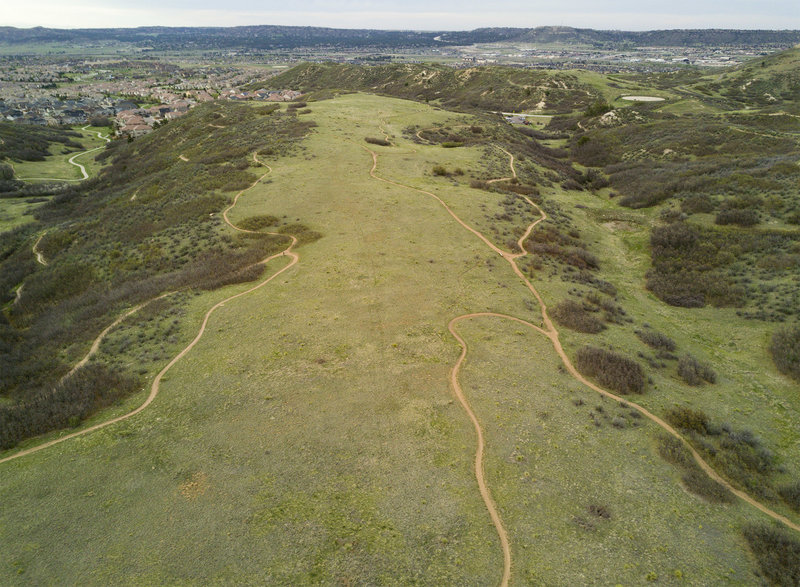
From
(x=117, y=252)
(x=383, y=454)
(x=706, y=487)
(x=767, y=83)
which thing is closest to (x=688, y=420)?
(x=706, y=487)

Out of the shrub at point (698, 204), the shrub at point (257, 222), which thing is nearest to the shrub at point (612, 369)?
the shrub at point (257, 222)

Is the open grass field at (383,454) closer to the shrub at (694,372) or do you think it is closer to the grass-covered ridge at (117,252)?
the shrub at (694,372)

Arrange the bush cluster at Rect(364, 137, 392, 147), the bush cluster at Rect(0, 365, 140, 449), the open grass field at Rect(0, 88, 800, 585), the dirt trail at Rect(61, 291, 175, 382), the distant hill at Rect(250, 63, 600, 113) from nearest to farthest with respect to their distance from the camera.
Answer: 1. the open grass field at Rect(0, 88, 800, 585)
2. the bush cluster at Rect(0, 365, 140, 449)
3. the dirt trail at Rect(61, 291, 175, 382)
4. the bush cluster at Rect(364, 137, 392, 147)
5. the distant hill at Rect(250, 63, 600, 113)

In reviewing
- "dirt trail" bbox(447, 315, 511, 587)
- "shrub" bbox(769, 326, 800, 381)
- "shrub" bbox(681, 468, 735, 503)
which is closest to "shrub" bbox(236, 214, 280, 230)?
"dirt trail" bbox(447, 315, 511, 587)

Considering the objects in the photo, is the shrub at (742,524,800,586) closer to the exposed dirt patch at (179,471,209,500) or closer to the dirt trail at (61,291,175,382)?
the exposed dirt patch at (179,471,209,500)

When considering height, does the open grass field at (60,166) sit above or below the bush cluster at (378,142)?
below

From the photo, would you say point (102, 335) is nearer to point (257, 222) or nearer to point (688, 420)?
point (257, 222)
